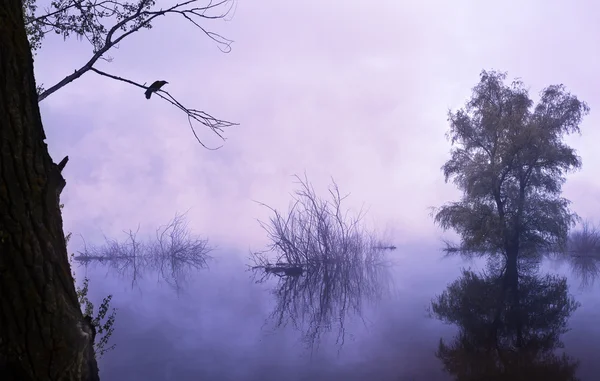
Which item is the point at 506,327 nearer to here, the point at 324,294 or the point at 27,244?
the point at 324,294

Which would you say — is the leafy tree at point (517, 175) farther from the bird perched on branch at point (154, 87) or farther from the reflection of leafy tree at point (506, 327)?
the bird perched on branch at point (154, 87)

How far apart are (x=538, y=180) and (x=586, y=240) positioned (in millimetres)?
5764

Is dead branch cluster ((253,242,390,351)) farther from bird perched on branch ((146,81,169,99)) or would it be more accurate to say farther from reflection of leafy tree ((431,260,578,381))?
bird perched on branch ((146,81,169,99))

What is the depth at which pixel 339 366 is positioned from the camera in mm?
4219

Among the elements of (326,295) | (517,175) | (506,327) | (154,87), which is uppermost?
(517,175)

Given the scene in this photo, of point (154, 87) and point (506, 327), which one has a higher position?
point (154, 87)

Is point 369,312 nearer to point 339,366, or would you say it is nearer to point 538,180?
point 339,366

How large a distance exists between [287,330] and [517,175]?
29.2ft

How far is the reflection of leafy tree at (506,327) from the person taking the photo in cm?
405

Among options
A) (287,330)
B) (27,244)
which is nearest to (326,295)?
(287,330)

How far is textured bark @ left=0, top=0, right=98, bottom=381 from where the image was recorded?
1362 mm

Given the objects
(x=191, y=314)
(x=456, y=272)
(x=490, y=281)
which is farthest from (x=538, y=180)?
(x=191, y=314)

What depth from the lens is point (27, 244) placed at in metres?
1.39

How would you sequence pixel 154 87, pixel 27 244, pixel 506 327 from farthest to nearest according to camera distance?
pixel 506 327 → pixel 154 87 → pixel 27 244
